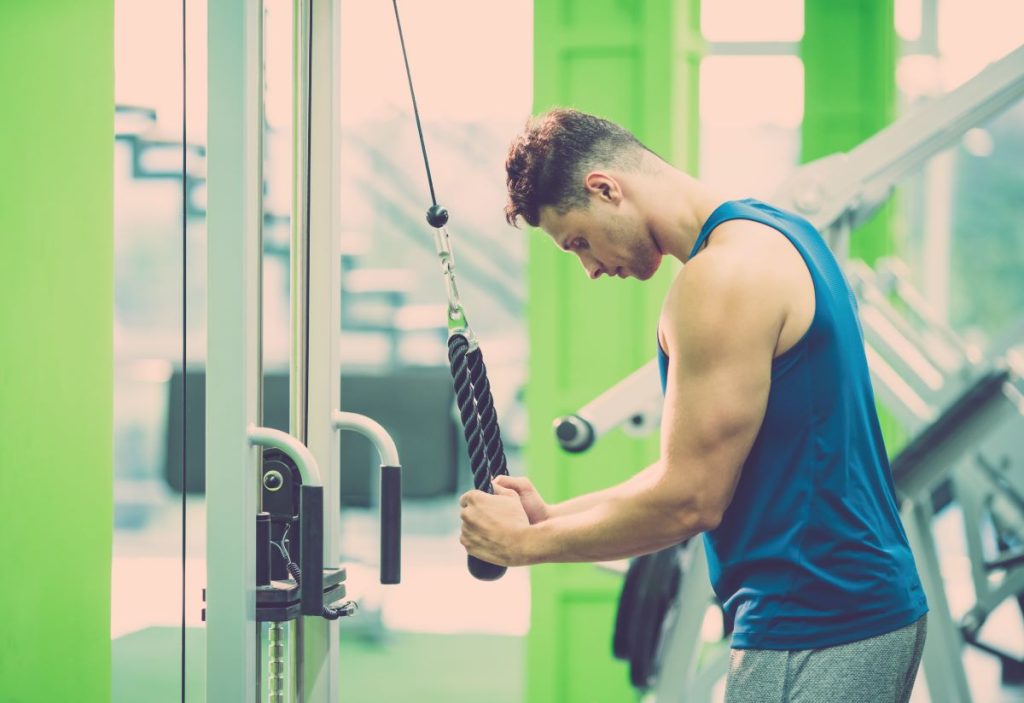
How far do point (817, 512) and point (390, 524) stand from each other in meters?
0.55

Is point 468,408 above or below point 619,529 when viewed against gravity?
above

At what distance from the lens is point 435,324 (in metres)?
5.59

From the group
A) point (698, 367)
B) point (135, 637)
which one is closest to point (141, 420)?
point (135, 637)

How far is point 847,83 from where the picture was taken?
12.6 ft

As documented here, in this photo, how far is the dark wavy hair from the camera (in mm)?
1450

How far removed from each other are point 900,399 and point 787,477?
1610 mm

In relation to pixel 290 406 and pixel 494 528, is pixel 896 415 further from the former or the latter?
pixel 290 406

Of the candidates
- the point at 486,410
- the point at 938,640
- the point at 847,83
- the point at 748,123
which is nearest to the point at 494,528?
the point at 486,410

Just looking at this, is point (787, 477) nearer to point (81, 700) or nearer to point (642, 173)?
point (642, 173)

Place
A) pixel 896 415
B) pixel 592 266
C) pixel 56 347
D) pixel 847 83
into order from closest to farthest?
pixel 56 347 < pixel 592 266 < pixel 896 415 < pixel 847 83

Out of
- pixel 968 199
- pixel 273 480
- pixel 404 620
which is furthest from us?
pixel 968 199

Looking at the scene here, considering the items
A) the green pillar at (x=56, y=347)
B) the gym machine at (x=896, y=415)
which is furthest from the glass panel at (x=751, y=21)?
the green pillar at (x=56, y=347)

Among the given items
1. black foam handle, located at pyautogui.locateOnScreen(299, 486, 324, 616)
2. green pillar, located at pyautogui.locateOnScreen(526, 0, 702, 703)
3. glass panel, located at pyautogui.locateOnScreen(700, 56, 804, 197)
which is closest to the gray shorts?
black foam handle, located at pyautogui.locateOnScreen(299, 486, 324, 616)

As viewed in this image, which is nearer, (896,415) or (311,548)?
(311,548)
